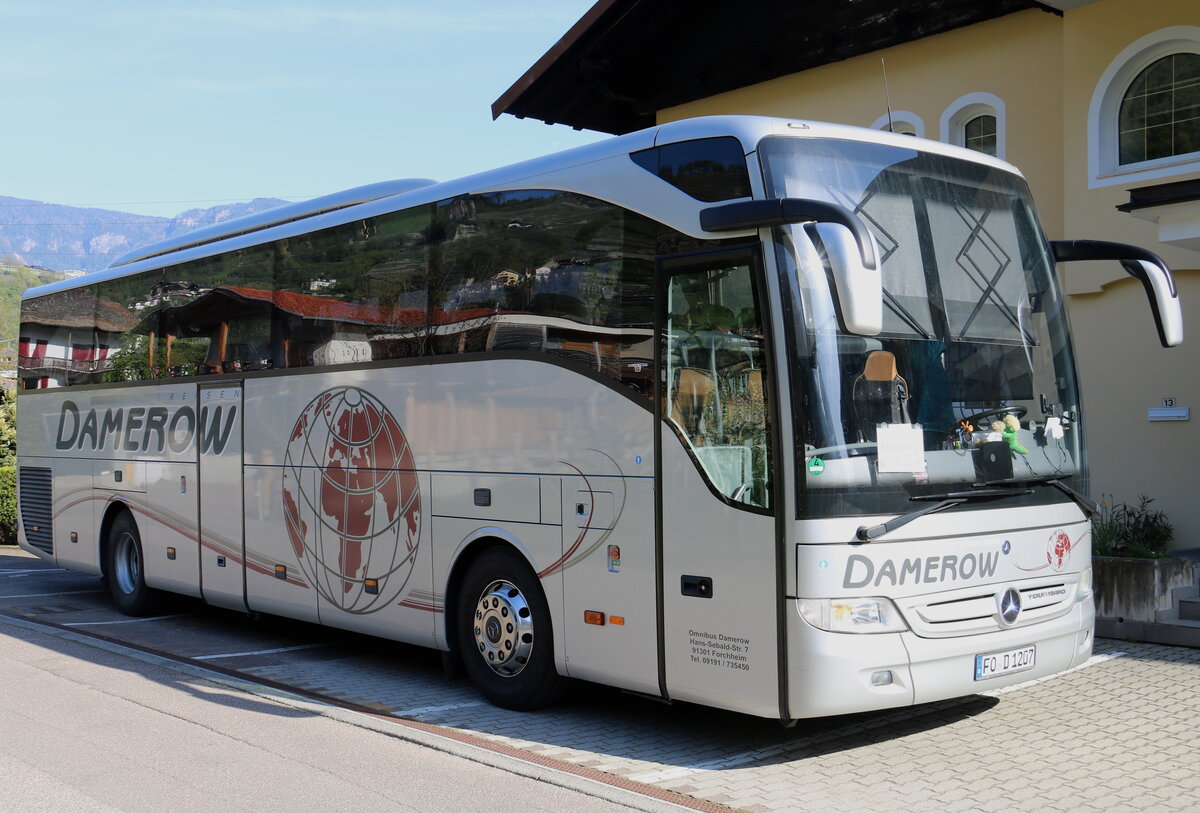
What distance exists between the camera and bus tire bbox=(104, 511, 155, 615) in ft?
41.4

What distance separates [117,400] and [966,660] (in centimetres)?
983

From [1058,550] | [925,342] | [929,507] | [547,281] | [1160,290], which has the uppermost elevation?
[547,281]

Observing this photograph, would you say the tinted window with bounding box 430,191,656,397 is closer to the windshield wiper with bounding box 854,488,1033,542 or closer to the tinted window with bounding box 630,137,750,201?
the tinted window with bounding box 630,137,750,201

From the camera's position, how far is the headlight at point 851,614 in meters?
5.98

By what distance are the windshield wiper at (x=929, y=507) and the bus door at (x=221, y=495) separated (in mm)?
6704

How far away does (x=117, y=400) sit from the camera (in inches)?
505

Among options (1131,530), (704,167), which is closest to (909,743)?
(704,167)

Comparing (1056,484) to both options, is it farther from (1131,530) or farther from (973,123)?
(973,123)

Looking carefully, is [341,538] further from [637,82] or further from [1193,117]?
[637,82]

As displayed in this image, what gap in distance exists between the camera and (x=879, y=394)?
617cm

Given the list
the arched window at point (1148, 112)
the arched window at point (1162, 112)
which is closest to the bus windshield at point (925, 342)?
the arched window at point (1148, 112)

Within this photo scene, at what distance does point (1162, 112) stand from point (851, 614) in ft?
26.7

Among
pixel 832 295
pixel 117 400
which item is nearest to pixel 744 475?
pixel 832 295

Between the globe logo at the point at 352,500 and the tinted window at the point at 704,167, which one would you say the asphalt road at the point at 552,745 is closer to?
the globe logo at the point at 352,500
